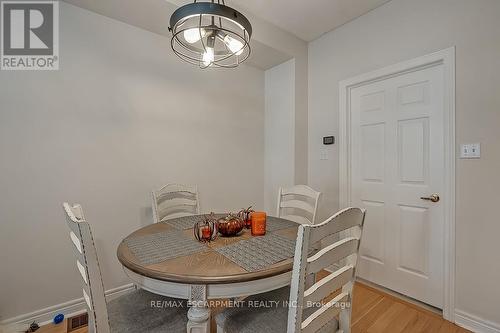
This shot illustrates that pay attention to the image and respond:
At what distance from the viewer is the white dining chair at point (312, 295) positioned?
807 millimetres

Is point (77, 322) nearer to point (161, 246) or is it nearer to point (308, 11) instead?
point (161, 246)

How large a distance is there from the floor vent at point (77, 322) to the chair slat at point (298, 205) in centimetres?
174

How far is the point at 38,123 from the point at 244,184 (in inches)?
77.1

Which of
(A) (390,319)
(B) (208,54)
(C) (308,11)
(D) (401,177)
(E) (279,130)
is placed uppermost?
(C) (308,11)

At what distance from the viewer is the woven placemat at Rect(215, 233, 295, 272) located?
3.33 ft

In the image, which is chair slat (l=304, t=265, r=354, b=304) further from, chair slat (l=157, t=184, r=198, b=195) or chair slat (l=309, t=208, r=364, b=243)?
chair slat (l=157, t=184, r=198, b=195)

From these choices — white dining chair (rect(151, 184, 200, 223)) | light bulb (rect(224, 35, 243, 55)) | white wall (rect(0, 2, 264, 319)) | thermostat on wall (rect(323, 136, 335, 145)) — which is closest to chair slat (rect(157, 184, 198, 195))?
white dining chair (rect(151, 184, 200, 223))

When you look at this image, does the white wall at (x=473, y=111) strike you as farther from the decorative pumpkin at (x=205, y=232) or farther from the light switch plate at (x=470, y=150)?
the decorative pumpkin at (x=205, y=232)

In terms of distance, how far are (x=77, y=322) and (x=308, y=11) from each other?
10.7ft

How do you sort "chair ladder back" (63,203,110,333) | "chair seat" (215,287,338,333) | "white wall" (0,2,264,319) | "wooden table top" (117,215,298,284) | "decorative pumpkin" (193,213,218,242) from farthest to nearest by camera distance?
"white wall" (0,2,264,319)
"decorative pumpkin" (193,213,218,242)
"chair seat" (215,287,338,333)
"wooden table top" (117,215,298,284)
"chair ladder back" (63,203,110,333)

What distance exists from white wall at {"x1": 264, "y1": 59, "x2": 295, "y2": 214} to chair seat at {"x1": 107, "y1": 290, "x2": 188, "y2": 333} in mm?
1892

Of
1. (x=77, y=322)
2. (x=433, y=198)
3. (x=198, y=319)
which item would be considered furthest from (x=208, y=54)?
(x=77, y=322)

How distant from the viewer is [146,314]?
107 centimetres

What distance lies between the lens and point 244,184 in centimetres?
289
